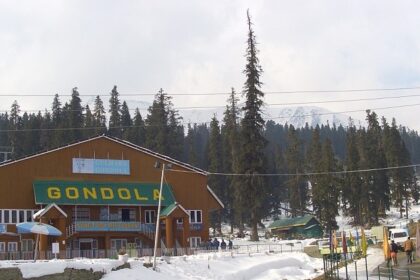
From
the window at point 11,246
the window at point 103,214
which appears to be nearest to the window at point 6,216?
the window at point 11,246

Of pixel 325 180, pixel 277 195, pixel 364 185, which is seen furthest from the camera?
pixel 277 195

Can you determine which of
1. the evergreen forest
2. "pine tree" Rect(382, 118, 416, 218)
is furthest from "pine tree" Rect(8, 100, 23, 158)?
"pine tree" Rect(382, 118, 416, 218)

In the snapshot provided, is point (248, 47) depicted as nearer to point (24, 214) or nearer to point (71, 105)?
point (24, 214)

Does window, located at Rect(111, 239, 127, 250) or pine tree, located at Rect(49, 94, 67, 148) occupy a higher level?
pine tree, located at Rect(49, 94, 67, 148)

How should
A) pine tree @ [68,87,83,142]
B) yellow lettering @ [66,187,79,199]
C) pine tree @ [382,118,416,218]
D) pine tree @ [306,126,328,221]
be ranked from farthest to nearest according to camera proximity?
pine tree @ [68,87,83,142], pine tree @ [382,118,416,218], pine tree @ [306,126,328,221], yellow lettering @ [66,187,79,199]

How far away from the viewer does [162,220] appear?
5731cm

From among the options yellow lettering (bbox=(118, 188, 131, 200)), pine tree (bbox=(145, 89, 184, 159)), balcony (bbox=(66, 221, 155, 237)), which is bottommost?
balcony (bbox=(66, 221, 155, 237))

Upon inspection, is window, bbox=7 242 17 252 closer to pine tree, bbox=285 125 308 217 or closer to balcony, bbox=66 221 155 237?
balcony, bbox=66 221 155 237

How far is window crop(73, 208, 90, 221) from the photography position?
180 ft

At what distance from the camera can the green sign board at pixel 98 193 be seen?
5291cm

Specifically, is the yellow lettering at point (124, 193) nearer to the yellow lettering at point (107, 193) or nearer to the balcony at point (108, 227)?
the yellow lettering at point (107, 193)

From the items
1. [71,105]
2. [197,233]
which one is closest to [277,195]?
[71,105]

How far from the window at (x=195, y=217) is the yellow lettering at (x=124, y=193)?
22.3ft

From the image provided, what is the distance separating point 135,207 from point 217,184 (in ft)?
133
